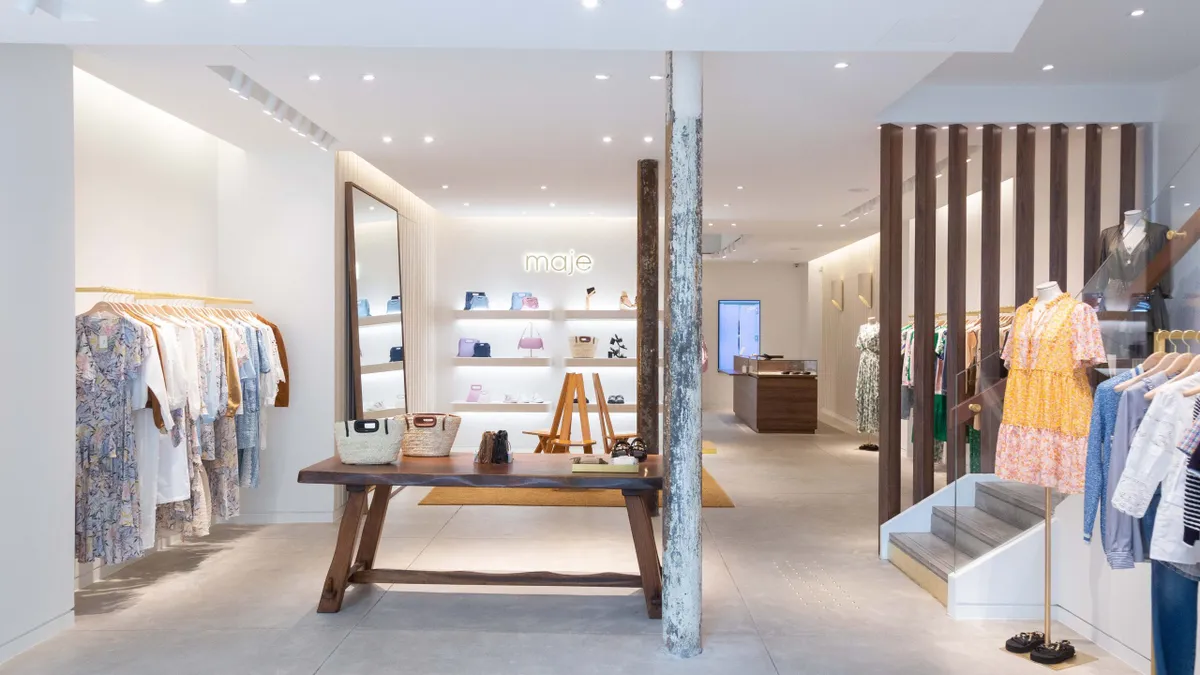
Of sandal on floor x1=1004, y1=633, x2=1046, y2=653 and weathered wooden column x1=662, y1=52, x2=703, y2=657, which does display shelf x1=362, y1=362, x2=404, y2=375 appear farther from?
sandal on floor x1=1004, y1=633, x2=1046, y2=653

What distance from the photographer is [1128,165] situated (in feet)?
19.3

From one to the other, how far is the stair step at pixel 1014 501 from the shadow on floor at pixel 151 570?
471 cm

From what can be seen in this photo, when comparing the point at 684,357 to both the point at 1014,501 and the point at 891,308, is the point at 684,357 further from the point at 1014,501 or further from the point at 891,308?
the point at 891,308

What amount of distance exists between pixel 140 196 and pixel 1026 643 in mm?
5738

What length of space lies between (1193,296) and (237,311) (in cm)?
570

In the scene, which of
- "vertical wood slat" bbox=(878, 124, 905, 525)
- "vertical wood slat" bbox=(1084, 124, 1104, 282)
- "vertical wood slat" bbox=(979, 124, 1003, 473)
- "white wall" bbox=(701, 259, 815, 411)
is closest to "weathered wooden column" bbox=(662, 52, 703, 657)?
"vertical wood slat" bbox=(878, 124, 905, 525)

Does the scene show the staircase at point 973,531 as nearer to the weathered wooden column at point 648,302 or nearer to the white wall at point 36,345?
the weathered wooden column at point 648,302

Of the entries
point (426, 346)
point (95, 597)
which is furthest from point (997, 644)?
point (426, 346)

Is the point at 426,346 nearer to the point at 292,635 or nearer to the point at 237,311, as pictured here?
the point at 237,311

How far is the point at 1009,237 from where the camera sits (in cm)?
823

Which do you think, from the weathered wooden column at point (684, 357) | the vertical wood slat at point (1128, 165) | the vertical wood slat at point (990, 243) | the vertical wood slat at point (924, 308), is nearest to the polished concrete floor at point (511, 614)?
the weathered wooden column at point (684, 357)

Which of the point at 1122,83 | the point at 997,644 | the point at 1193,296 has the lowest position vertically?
the point at 997,644

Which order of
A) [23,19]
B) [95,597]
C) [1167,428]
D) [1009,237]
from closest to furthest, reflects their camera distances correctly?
[1167,428] < [23,19] < [95,597] < [1009,237]

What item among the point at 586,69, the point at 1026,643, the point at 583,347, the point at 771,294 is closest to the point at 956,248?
the point at 1026,643
